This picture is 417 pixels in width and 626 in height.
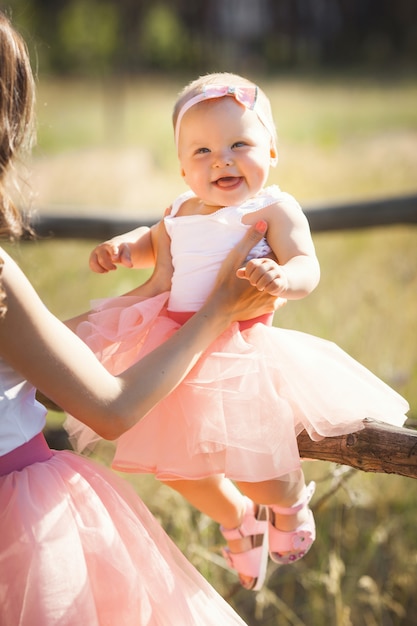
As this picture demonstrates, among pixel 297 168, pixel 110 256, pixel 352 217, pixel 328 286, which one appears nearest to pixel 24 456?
pixel 110 256

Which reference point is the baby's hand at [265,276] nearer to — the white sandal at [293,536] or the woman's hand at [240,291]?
the woman's hand at [240,291]

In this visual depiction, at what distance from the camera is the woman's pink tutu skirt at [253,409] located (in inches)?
61.6

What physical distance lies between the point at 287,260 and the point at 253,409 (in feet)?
0.95

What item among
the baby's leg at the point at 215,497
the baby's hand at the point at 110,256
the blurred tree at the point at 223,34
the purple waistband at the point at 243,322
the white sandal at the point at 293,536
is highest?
the baby's hand at the point at 110,256

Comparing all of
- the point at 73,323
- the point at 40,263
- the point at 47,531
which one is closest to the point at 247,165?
the point at 73,323

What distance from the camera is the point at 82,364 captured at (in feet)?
4.65

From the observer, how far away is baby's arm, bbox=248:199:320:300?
1.51 m

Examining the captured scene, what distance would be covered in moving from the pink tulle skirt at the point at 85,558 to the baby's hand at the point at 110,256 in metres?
0.47

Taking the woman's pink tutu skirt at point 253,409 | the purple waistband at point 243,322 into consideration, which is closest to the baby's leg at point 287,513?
the woman's pink tutu skirt at point 253,409

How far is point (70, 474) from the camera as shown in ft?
4.99

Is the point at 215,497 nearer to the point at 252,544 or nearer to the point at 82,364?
the point at 252,544

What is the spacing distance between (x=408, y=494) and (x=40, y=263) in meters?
3.33

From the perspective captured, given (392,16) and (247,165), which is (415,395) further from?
(392,16)

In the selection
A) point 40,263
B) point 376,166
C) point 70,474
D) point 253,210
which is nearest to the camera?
point 70,474
